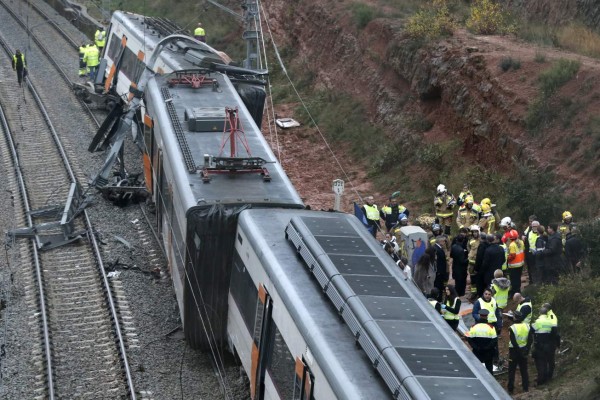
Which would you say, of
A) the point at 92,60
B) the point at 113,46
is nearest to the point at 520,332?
the point at 113,46

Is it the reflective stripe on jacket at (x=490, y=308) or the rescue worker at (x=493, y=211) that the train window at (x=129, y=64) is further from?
the reflective stripe on jacket at (x=490, y=308)

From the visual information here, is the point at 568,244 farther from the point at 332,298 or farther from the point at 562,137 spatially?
the point at 332,298

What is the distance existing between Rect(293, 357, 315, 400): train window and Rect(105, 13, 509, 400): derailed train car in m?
0.02

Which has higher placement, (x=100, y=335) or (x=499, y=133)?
(x=499, y=133)

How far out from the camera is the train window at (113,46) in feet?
Result: 100

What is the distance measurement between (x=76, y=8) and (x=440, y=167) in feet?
91.0

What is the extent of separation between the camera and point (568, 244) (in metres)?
16.7

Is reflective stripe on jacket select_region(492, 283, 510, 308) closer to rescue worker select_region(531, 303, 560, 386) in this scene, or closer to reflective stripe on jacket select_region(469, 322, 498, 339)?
rescue worker select_region(531, 303, 560, 386)

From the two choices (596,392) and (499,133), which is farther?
(499,133)

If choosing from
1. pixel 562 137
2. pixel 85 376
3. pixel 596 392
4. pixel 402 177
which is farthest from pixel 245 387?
pixel 402 177

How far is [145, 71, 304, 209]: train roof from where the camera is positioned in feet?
49.6

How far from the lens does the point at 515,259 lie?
1680 cm

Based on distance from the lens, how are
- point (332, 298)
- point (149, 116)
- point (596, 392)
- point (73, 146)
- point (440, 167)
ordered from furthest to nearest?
1. point (73, 146)
2. point (440, 167)
3. point (149, 116)
4. point (596, 392)
5. point (332, 298)

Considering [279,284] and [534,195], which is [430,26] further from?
[279,284]
